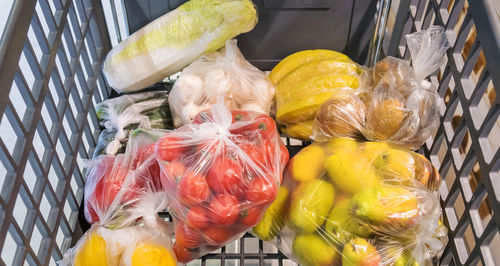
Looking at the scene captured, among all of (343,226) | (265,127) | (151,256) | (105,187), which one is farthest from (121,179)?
(343,226)

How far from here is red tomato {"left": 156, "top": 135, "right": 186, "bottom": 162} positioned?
0.82 m

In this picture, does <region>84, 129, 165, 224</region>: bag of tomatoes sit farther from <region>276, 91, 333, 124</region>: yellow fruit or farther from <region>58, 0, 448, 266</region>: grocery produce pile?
<region>276, 91, 333, 124</region>: yellow fruit

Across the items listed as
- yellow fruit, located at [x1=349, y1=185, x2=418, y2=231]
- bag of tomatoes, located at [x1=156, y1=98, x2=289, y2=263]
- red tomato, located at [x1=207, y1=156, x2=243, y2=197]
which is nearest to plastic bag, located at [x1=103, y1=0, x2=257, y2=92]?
bag of tomatoes, located at [x1=156, y1=98, x2=289, y2=263]

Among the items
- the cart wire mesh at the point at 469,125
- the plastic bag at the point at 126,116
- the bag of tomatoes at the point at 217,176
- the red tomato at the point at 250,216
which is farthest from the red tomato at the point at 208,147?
the cart wire mesh at the point at 469,125

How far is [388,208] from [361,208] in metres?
0.04

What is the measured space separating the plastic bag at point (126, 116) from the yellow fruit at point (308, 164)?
0.95ft

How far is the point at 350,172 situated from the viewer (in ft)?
2.68

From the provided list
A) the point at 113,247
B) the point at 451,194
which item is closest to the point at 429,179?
the point at 451,194

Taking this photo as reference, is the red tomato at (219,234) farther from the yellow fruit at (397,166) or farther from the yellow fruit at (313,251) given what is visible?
the yellow fruit at (397,166)

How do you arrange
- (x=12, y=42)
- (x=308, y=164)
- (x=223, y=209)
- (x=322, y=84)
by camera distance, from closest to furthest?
(x=12, y=42)
(x=223, y=209)
(x=308, y=164)
(x=322, y=84)

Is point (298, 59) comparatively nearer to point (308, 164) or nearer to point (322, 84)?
point (322, 84)

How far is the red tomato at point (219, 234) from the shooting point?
31.6 inches

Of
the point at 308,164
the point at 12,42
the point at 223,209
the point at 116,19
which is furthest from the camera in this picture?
the point at 116,19

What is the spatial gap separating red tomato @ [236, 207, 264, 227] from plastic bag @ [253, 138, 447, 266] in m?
0.06
